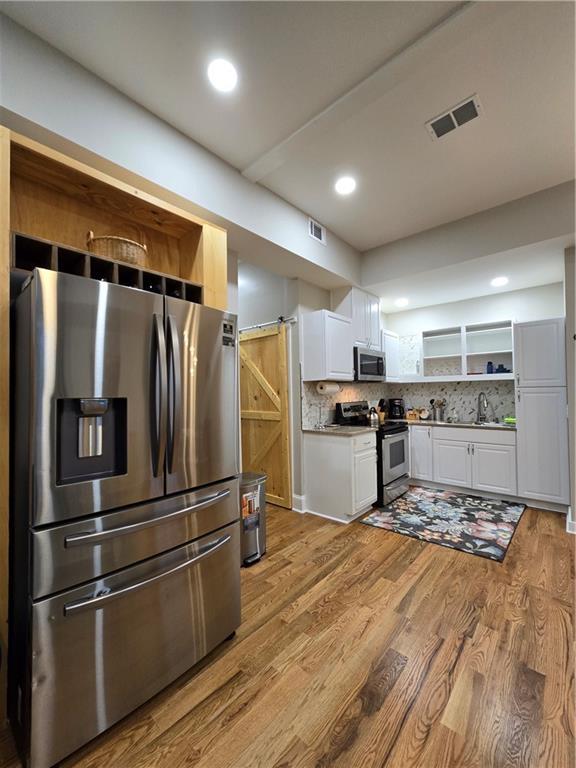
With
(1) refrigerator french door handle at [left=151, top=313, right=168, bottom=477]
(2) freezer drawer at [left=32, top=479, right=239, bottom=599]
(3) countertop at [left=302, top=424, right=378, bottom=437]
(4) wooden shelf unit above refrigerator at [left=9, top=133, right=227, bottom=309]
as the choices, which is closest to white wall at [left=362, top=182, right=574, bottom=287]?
(3) countertop at [left=302, top=424, right=378, bottom=437]

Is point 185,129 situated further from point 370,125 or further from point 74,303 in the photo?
point 74,303

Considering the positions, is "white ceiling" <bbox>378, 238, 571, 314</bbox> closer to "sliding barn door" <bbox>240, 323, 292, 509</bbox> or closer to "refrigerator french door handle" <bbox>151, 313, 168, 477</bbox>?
"sliding barn door" <bbox>240, 323, 292, 509</bbox>

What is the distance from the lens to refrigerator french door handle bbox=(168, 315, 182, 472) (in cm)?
151

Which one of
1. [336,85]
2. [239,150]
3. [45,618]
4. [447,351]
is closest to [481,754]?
[45,618]

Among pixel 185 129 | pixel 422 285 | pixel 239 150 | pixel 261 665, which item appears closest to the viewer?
pixel 261 665

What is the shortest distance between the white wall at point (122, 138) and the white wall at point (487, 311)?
10.3 feet

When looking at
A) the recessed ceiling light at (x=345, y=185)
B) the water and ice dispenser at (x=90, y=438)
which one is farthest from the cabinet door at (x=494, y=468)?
the water and ice dispenser at (x=90, y=438)

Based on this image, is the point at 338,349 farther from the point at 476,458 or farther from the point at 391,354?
the point at 476,458

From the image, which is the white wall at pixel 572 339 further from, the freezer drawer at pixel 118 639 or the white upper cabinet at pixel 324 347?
the freezer drawer at pixel 118 639

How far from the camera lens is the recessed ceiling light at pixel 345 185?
276 centimetres

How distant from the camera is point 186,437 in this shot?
1595mm

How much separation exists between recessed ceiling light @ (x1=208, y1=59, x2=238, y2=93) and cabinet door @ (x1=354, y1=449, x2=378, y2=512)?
313cm

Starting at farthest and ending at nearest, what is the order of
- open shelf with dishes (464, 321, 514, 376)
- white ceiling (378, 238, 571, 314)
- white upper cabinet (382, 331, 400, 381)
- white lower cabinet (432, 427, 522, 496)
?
1. white upper cabinet (382, 331, 400, 381)
2. open shelf with dishes (464, 321, 514, 376)
3. white lower cabinet (432, 427, 522, 496)
4. white ceiling (378, 238, 571, 314)

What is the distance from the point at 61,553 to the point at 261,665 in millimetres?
1182
